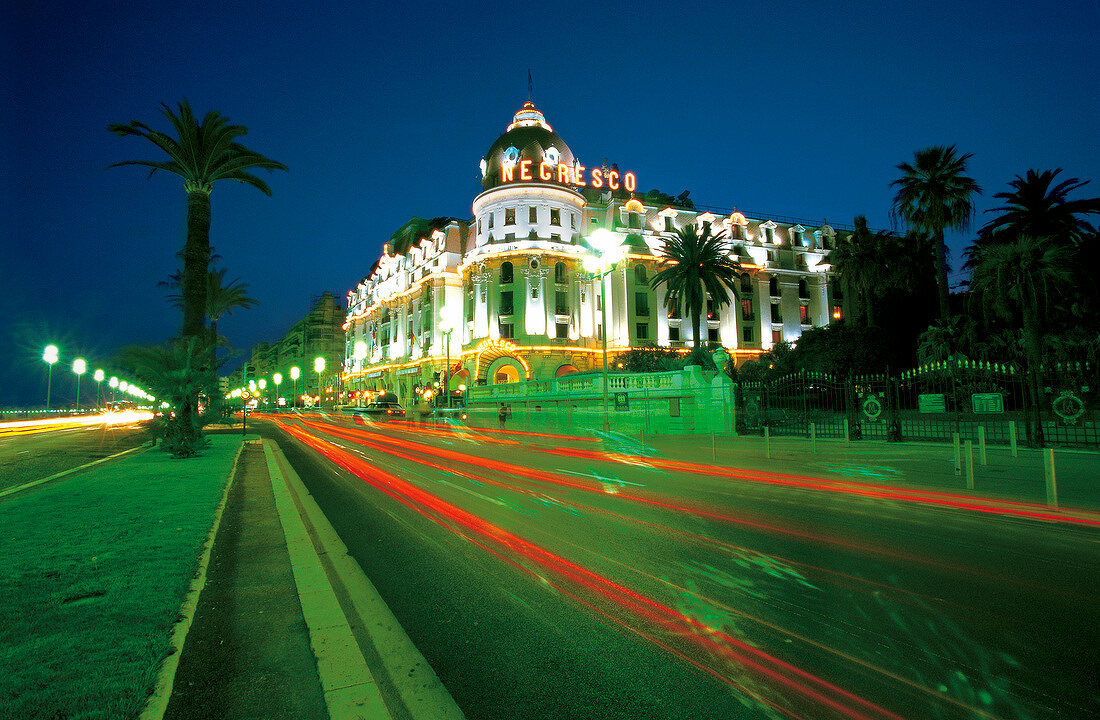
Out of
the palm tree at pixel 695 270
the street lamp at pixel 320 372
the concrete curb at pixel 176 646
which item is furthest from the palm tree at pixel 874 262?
the concrete curb at pixel 176 646

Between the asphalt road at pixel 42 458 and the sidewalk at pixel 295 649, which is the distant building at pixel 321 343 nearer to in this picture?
the asphalt road at pixel 42 458

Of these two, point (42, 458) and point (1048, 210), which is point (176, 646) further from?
point (1048, 210)

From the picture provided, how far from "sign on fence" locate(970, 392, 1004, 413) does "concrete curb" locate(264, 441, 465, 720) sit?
17.1 m

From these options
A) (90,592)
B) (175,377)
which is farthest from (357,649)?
(175,377)

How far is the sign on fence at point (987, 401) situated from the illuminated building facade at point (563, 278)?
32.0 metres

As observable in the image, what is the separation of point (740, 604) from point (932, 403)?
1546cm

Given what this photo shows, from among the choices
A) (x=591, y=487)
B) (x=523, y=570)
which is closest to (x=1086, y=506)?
(x=591, y=487)

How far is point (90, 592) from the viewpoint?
15.1 feet

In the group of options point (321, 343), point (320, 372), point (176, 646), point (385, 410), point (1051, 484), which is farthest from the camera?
point (321, 343)

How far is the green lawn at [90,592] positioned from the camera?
308 cm

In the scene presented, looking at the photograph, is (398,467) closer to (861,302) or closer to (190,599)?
(190,599)

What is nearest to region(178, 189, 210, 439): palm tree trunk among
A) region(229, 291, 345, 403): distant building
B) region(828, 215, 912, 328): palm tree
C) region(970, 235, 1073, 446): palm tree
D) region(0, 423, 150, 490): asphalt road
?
region(0, 423, 150, 490): asphalt road

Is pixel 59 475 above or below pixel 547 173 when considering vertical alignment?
below

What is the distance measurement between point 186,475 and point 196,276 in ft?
30.9
